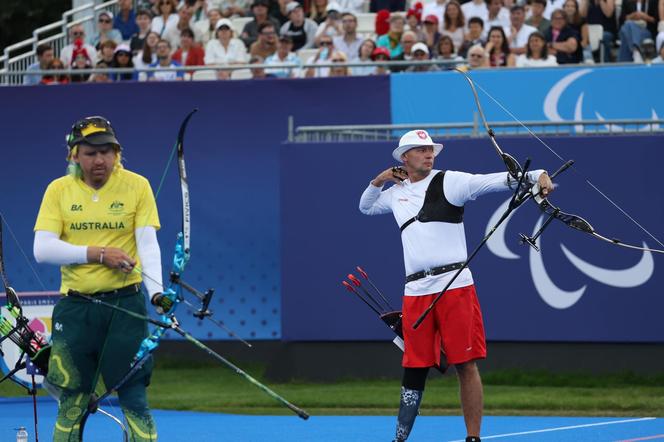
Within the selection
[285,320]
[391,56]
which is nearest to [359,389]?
[285,320]

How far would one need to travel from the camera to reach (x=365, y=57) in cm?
1548

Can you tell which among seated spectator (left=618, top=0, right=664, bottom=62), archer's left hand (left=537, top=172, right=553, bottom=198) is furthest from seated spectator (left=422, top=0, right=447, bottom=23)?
archer's left hand (left=537, top=172, right=553, bottom=198)

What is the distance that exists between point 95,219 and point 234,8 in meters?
10.9

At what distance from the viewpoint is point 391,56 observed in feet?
50.9

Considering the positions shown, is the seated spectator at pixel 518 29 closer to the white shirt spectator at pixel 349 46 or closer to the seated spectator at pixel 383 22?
the seated spectator at pixel 383 22

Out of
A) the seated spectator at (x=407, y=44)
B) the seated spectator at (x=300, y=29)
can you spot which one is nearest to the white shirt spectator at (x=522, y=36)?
the seated spectator at (x=407, y=44)

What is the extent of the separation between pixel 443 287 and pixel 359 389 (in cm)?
473

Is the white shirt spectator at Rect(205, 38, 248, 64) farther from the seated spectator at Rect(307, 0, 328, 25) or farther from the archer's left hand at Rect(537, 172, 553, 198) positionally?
the archer's left hand at Rect(537, 172, 553, 198)

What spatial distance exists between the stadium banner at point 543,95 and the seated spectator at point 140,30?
448 cm

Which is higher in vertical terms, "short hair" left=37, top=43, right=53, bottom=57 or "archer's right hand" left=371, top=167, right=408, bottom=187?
"short hair" left=37, top=43, right=53, bottom=57

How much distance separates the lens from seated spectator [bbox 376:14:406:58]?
1556 centimetres

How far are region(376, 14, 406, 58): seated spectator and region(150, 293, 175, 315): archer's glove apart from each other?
8.89 m

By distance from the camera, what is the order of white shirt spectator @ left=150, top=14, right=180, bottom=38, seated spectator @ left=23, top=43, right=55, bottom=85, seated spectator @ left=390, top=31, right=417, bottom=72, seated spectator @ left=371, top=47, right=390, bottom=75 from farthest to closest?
white shirt spectator @ left=150, top=14, right=180, bottom=38
seated spectator @ left=23, top=43, right=55, bottom=85
seated spectator @ left=390, top=31, right=417, bottom=72
seated spectator @ left=371, top=47, right=390, bottom=75

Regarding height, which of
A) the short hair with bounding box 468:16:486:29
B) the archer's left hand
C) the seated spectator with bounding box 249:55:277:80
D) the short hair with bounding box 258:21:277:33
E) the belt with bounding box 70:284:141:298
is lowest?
the belt with bounding box 70:284:141:298
